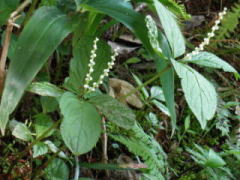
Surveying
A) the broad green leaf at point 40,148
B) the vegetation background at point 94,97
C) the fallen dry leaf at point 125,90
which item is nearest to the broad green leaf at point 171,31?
the vegetation background at point 94,97

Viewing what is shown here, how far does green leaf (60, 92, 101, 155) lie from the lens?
2.14 ft

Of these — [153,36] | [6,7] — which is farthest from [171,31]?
[6,7]

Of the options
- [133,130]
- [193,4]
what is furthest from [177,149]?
[193,4]

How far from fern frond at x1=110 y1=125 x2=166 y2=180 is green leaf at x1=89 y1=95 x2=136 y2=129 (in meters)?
0.20

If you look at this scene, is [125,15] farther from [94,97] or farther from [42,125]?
[42,125]

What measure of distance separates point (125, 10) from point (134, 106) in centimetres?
61

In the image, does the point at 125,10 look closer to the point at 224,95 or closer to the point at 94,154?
the point at 94,154

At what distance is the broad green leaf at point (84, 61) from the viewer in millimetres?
782

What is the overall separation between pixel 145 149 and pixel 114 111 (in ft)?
0.90

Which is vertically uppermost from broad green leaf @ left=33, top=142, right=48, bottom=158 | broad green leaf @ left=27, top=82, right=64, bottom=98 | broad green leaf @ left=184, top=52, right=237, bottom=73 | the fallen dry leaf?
broad green leaf @ left=184, top=52, right=237, bottom=73

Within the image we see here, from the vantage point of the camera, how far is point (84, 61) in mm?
804

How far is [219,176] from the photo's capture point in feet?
3.64

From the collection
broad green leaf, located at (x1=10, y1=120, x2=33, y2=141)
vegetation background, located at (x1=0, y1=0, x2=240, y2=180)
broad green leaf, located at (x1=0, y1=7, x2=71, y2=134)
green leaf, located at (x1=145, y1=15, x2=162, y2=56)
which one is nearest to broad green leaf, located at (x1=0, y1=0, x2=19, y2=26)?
vegetation background, located at (x1=0, y1=0, x2=240, y2=180)

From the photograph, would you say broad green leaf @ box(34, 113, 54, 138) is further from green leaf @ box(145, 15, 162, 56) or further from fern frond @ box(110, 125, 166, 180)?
green leaf @ box(145, 15, 162, 56)
